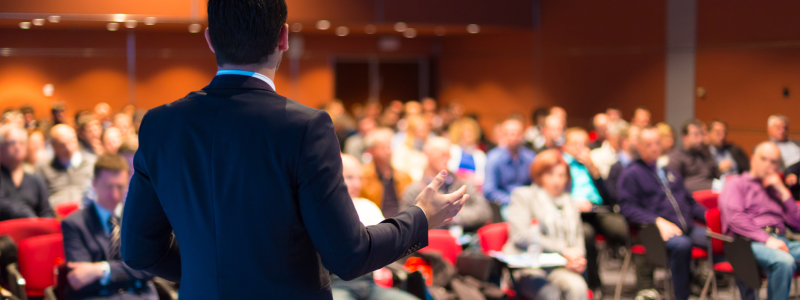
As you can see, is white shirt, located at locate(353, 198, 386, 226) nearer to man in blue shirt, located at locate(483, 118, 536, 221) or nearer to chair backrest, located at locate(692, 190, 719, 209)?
man in blue shirt, located at locate(483, 118, 536, 221)

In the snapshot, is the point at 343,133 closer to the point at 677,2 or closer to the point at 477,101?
the point at 677,2

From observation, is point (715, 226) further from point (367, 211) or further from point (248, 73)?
point (248, 73)

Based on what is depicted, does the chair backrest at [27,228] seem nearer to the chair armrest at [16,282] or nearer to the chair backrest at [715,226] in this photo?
the chair armrest at [16,282]

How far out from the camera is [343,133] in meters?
8.59

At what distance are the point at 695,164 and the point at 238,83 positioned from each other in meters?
6.52

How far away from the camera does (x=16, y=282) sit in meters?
3.66

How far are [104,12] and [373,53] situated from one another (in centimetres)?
643

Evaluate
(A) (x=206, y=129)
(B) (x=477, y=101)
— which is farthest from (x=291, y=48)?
(A) (x=206, y=129)

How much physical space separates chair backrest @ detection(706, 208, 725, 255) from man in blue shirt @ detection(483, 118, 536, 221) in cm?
178

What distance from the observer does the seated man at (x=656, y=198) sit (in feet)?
17.0

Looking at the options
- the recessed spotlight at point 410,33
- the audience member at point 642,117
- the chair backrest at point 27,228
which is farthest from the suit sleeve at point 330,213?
the recessed spotlight at point 410,33

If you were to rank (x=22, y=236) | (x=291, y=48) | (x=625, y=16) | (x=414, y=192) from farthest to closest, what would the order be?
(x=291, y=48) < (x=625, y=16) < (x=414, y=192) < (x=22, y=236)

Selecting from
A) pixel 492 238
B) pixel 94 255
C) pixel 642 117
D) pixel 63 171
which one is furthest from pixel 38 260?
pixel 642 117

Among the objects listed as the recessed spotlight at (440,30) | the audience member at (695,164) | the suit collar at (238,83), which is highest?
the recessed spotlight at (440,30)
